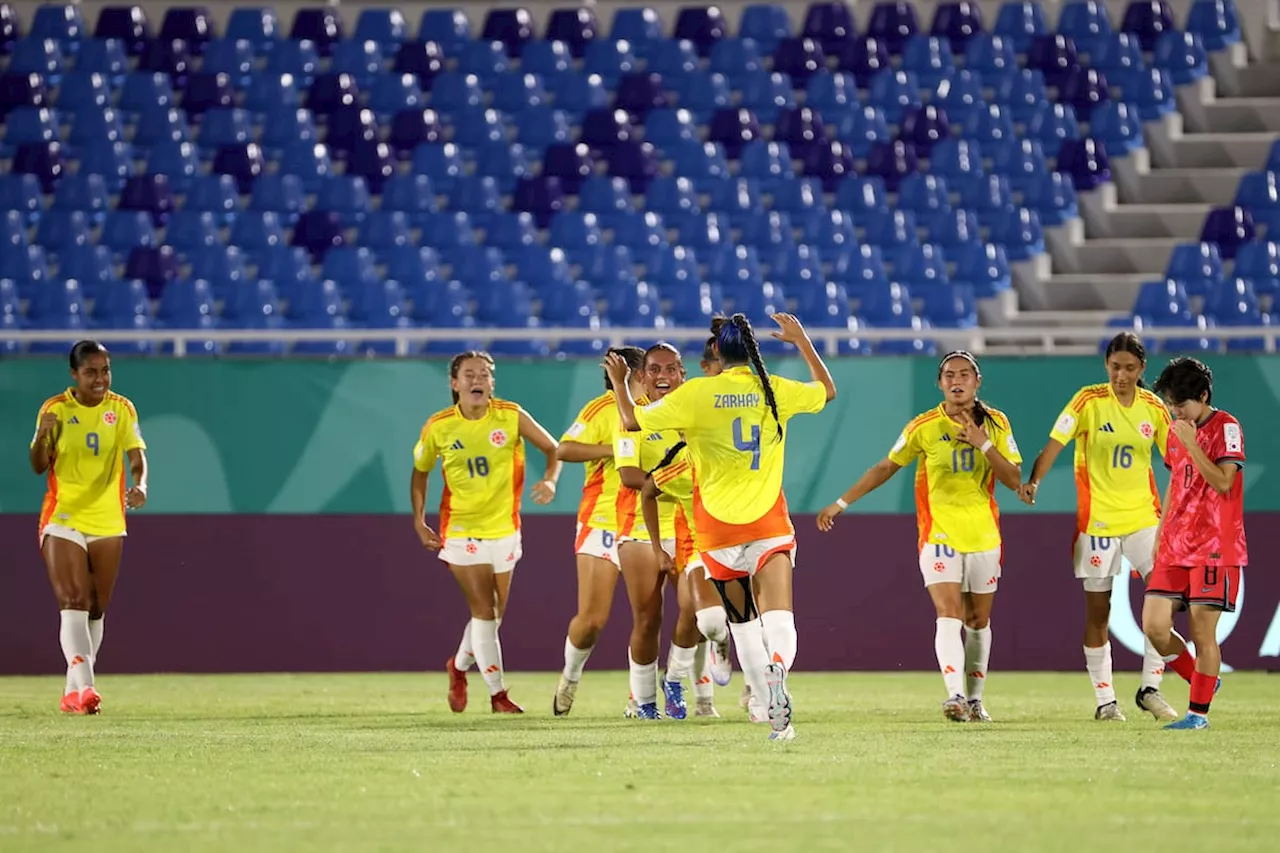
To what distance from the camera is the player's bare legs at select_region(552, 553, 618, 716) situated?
40.6 ft

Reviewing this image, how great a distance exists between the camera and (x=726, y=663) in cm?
1272

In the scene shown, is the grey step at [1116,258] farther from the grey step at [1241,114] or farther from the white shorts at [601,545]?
the white shorts at [601,545]

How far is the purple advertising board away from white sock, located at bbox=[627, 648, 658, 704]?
498 centimetres

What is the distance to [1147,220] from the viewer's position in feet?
72.1

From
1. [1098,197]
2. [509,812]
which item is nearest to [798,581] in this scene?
[1098,197]

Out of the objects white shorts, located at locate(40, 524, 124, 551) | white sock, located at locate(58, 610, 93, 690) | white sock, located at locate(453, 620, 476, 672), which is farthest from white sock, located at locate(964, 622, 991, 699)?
white shorts, located at locate(40, 524, 124, 551)

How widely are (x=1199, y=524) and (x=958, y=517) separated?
5.48 ft

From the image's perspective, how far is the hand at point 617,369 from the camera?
10734 mm

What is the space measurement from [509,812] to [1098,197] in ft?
53.7

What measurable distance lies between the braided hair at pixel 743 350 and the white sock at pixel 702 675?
302 centimetres

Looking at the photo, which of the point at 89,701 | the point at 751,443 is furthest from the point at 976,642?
the point at 89,701

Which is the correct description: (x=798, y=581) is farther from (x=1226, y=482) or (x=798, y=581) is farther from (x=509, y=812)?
(x=509, y=812)

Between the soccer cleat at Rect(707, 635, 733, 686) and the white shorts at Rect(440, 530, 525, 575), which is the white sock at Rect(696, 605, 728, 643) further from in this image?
the white shorts at Rect(440, 530, 525, 575)

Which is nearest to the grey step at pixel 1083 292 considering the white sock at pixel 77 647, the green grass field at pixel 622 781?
the green grass field at pixel 622 781
